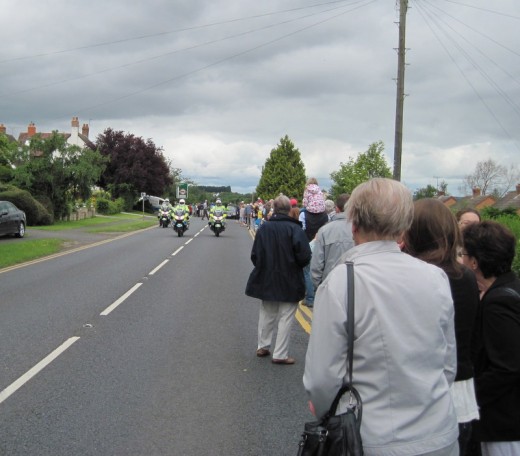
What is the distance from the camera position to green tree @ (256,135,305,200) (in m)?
87.9

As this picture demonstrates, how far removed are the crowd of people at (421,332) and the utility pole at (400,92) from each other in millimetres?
15020

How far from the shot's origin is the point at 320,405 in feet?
7.75

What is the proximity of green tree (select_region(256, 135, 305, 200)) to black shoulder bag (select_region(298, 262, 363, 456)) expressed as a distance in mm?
84555

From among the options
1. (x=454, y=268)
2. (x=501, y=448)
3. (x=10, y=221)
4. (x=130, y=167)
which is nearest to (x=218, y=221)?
(x=10, y=221)

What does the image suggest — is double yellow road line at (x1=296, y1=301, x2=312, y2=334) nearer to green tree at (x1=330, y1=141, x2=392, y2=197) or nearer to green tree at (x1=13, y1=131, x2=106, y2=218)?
green tree at (x1=13, y1=131, x2=106, y2=218)

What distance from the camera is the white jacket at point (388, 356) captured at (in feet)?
7.51

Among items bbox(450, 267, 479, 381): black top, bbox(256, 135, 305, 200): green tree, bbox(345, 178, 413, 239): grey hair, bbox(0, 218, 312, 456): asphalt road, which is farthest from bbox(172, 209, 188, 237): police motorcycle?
bbox(256, 135, 305, 200): green tree

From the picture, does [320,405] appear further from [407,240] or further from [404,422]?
[407,240]

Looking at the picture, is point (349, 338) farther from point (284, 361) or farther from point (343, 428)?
point (284, 361)

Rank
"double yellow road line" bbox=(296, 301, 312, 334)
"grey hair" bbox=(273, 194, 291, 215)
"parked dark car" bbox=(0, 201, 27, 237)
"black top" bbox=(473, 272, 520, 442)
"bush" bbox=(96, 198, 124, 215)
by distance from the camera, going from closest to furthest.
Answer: "black top" bbox=(473, 272, 520, 442)
"grey hair" bbox=(273, 194, 291, 215)
"double yellow road line" bbox=(296, 301, 312, 334)
"parked dark car" bbox=(0, 201, 27, 237)
"bush" bbox=(96, 198, 124, 215)

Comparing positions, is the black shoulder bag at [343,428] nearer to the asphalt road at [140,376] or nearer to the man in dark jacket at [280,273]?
the asphalt road at [140,376]

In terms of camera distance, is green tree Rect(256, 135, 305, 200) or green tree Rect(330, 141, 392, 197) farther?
green tree Rect(256, 135, 305, 200)

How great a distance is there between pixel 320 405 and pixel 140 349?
5.40m

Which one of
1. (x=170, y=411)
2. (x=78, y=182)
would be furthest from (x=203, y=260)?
(x=78, y=182)
